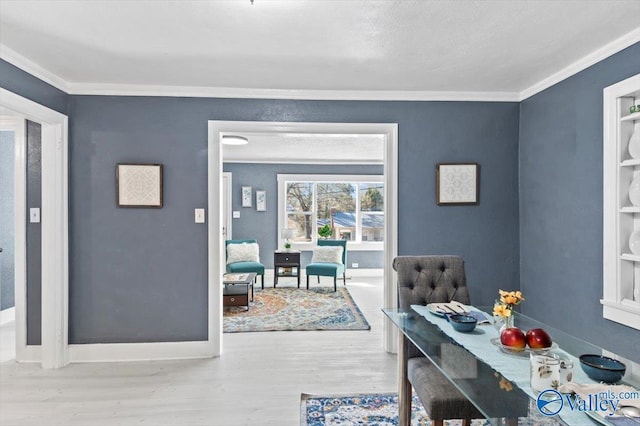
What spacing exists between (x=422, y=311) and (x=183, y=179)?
7.76 ft

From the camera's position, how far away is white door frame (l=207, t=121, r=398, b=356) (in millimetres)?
3463

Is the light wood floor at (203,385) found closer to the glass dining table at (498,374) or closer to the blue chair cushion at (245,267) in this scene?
the glass dining table at (498,374)

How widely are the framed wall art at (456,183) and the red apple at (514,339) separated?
6.84ft

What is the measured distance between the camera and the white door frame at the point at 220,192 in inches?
136

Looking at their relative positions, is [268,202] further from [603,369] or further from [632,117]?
[603,369]

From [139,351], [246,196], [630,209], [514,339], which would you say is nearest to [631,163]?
[630,209]

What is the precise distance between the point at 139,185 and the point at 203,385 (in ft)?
5.80

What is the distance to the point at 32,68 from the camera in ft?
9.46

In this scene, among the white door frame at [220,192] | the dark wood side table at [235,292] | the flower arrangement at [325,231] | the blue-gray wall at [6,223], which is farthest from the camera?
the flower arrangement at [325,231]

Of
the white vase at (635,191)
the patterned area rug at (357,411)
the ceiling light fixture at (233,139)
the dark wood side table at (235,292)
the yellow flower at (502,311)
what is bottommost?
the patterned area rug at (357,411)

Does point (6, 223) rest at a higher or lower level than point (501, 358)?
higher

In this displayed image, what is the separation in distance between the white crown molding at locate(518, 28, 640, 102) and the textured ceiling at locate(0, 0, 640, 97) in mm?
37

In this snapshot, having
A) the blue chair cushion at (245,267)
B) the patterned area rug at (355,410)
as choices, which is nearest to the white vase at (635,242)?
the patterned area rug at (355,410)

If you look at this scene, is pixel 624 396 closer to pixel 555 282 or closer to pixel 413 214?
pixel 555 282
